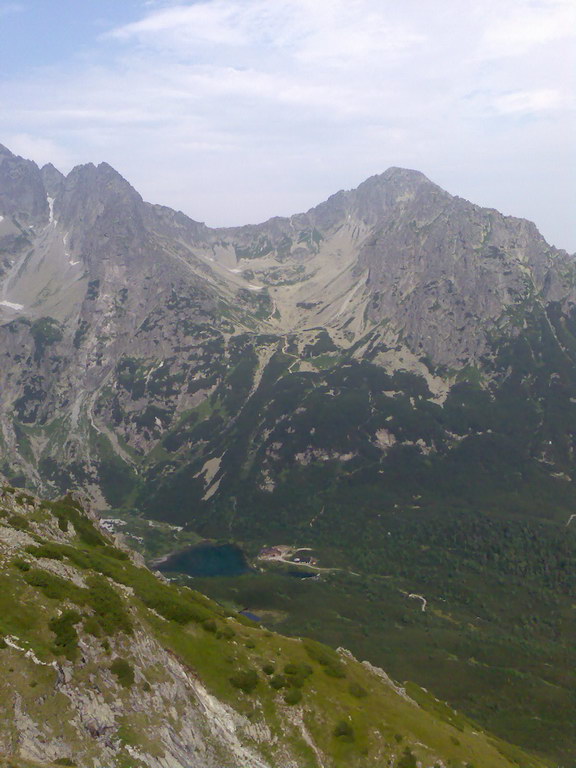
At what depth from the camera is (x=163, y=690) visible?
6950 centimetres

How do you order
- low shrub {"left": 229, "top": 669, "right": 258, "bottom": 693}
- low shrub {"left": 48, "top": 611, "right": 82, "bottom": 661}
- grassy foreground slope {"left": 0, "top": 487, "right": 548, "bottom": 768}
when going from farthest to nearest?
low shrub {"left": 229, "top": 669, "right": 258, "bottom": 693}, low shrub {"left": 48, "top": 611, "right": 82, "bottom": 661}, grassy foreground slope {"left": 0, "top": 487, "right": 548, "bottom": 768}

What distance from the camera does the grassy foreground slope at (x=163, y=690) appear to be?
191 feet

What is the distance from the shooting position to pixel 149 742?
203 feet

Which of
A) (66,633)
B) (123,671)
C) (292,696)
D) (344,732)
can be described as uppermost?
(66,633)

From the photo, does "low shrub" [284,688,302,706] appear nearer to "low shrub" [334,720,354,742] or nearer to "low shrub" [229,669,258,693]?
"low shrub" [229,669,258,693]

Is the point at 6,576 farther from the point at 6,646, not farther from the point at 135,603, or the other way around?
the point at 135,603

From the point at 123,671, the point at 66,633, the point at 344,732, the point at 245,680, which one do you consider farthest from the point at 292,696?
the point at 66,633

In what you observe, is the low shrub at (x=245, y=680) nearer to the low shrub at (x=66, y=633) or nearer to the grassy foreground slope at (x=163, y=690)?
the grassy foreground slope at (x=163, y=690)

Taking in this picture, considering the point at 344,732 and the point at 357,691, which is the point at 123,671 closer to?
the point at 344,732

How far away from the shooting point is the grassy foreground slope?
5828cm

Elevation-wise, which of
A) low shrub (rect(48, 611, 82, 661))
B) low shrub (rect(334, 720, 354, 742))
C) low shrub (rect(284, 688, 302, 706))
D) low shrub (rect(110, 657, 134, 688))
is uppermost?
low shrub (rect(48, 611, 82, 661))

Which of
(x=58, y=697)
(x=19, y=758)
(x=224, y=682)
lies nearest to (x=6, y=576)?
(x=58, y=697)

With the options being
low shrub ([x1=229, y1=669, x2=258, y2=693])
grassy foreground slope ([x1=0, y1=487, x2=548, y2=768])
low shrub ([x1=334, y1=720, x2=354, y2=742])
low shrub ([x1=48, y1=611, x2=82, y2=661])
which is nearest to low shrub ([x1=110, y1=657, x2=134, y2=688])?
grassy foreground slope ([x1=0, y1=487, x2=548, y2=768])

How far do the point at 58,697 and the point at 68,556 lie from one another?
33.3 meters
